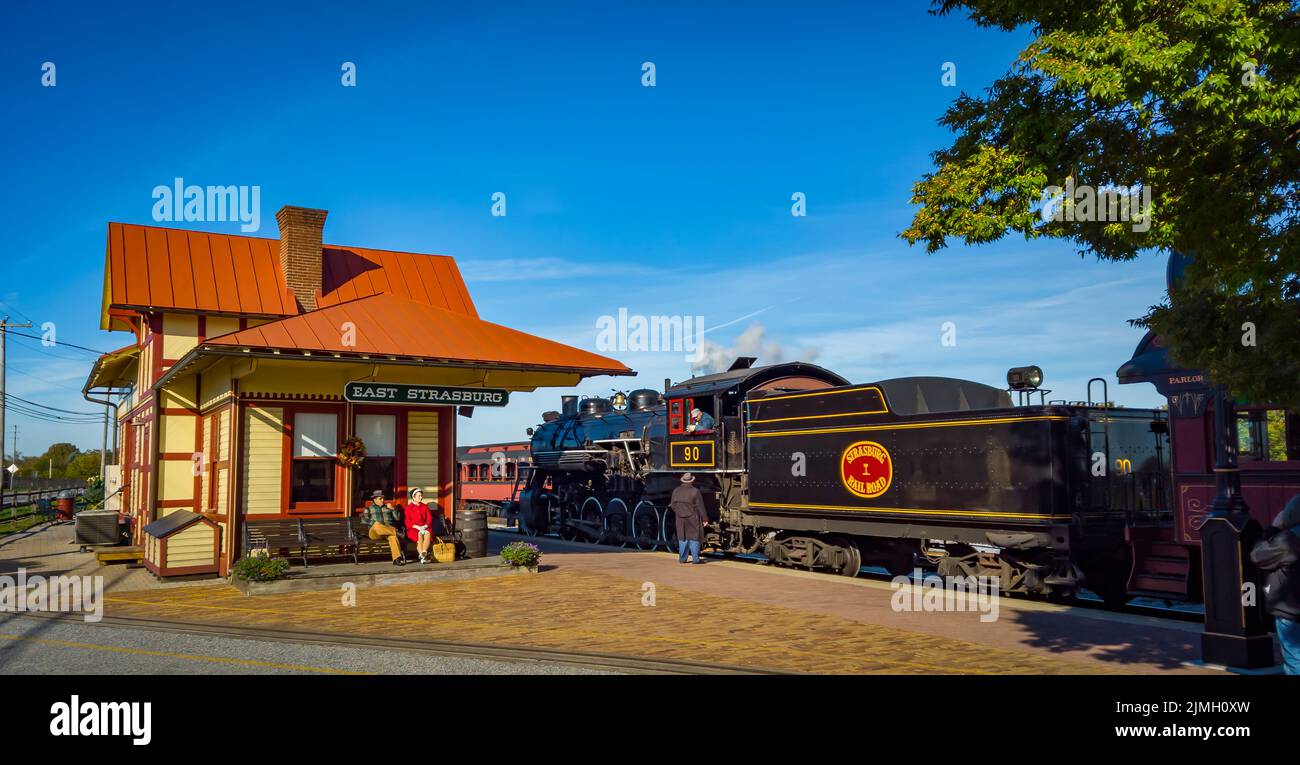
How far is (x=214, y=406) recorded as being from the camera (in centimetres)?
1609

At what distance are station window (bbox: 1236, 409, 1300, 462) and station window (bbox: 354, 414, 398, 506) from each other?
12453 mm

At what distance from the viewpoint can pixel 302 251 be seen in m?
18.4

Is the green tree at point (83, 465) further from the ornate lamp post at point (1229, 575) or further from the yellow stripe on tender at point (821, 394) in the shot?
the ornate lamp post at point (1229, 575)

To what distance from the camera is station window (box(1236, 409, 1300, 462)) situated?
1052 centimetres

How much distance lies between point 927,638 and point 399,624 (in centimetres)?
581

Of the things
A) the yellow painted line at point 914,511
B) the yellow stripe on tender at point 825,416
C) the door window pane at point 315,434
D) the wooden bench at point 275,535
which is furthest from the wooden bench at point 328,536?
the yellow stripe on tender at point 825,416

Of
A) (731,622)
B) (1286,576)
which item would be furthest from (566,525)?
(1286,576)

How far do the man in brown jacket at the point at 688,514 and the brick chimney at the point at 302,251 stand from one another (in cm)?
825

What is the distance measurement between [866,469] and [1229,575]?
642 cm

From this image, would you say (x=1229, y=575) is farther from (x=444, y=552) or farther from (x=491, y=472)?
(x=491, y=472)

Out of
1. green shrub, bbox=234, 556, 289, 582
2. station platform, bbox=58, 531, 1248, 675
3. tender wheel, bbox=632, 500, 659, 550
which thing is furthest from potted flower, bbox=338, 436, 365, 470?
tender wheel, bbox=632, 500, 659, 550

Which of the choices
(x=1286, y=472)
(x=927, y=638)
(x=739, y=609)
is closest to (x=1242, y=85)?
(x=927, y=638)

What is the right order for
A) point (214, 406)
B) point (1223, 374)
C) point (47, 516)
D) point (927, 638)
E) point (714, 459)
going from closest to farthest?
point (1223, 374)
point (927, 638)
point (214, 406)
point (714, 459)
point (47, 516)

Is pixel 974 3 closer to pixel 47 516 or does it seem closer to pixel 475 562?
pixel 475 562
